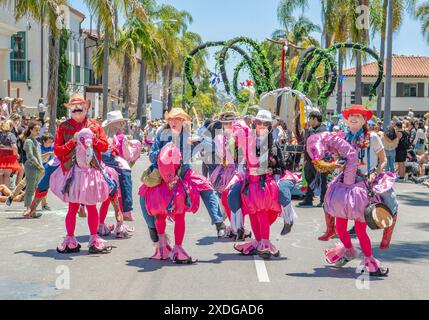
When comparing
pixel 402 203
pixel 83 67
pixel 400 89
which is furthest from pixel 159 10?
pixel 402 203

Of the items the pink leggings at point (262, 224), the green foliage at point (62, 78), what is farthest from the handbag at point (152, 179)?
the green foliage at point (62, 78)

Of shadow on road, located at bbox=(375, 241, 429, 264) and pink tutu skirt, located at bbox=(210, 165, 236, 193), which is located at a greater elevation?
pink tutu skirt, located at bbox=(210, 165, 236, 193)

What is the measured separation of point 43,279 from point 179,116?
7.90 feet

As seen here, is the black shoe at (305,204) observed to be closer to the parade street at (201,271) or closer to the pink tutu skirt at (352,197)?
the parade street at (201,271)

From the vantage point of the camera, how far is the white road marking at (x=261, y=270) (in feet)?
27.0

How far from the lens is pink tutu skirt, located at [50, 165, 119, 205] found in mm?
9508

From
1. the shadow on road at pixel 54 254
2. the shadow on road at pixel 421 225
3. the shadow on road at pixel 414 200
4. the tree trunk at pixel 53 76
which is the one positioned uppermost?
the tree trunk at pixel 53 76

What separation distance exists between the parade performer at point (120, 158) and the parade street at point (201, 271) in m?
0.32

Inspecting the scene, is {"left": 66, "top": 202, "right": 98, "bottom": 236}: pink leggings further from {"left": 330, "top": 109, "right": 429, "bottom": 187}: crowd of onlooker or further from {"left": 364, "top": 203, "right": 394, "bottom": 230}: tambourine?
{"left": 330, "top": 109, "right": 429, "bottom": 187}: crowd of onlooker

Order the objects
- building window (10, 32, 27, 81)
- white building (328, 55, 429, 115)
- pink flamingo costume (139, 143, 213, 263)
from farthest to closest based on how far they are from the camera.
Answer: white building (328, 55, 429, 115) → building window (10, 32, 27, 81) → pink flamingo costume (139, 143, 213, 263)

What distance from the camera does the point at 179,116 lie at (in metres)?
9.10

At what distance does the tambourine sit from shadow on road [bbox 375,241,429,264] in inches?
54.2

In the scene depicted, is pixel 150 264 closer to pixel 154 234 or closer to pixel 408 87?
pixel 154 234

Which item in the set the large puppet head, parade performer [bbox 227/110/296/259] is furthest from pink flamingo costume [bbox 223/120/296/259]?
the large puppet head
